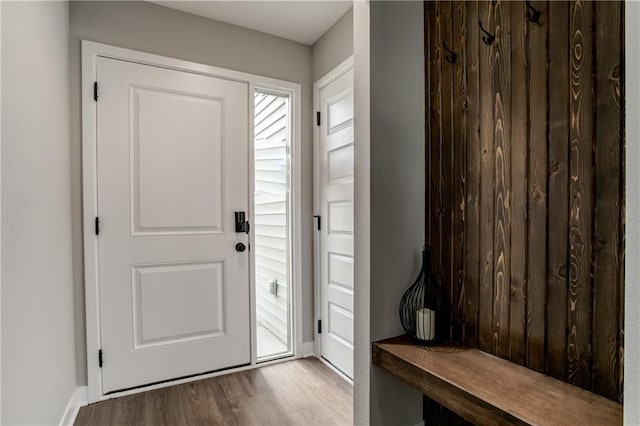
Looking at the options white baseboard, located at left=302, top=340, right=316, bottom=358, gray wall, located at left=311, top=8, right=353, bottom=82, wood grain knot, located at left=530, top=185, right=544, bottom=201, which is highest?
gray wall, located at left=311, top=8, right=353, bottom=82

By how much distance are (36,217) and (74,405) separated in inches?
45.3

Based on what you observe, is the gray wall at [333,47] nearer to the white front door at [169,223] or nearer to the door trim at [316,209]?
the door trim at [316,209]

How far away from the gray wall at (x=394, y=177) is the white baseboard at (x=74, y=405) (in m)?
1.52

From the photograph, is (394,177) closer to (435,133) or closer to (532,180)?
(435,133)

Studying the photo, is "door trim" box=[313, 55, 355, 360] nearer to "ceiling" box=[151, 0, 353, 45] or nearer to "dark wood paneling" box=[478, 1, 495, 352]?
"ceiling" box=[151, 0, 353, 45]

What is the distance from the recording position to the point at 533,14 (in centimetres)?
115

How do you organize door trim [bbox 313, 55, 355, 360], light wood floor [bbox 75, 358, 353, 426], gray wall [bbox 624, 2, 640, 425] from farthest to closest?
door trim [bbox 313, 55, 355, 360] → light wood floor [bbox 75, 358, 353, 426] → gray wall [bbox 624, 2, 640, 425]

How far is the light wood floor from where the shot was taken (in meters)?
1.90

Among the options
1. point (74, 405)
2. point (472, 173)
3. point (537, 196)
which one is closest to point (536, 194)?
point (537, 196)

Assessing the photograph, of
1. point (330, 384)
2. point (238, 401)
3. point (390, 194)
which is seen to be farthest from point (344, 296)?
point (390, 194)

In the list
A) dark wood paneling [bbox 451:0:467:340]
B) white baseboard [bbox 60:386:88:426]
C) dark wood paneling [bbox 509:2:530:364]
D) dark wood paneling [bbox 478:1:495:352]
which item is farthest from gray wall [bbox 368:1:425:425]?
white baseboard [bbox 60:386:88:426]

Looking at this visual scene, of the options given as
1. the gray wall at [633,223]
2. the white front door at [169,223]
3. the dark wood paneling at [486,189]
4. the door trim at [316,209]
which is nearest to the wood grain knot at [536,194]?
the dark wood paneling at [486,189]

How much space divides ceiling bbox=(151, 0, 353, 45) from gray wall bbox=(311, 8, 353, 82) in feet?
0.14

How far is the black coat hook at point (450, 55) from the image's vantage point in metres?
1.40
